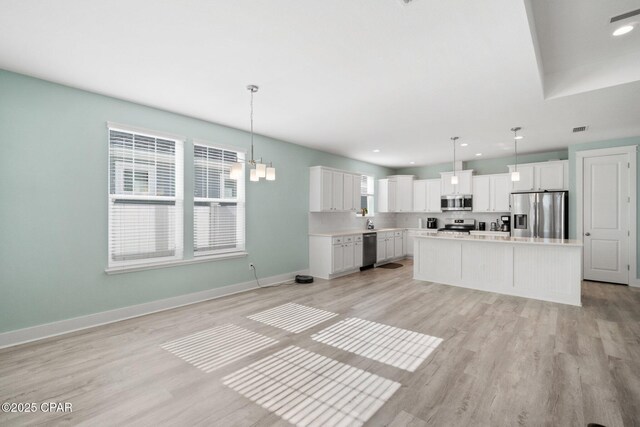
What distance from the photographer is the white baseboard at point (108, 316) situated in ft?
10.1

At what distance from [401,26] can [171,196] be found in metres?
3.66

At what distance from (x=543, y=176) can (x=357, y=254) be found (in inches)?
179

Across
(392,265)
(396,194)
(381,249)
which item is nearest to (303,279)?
(381,249)

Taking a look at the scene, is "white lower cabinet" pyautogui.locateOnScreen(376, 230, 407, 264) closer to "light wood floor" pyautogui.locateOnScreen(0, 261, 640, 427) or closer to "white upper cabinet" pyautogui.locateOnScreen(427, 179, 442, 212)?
"white upper cabinet" pyautogui.locateOnScreen(427, 179, 442, 212)

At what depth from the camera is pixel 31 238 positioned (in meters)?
3.14

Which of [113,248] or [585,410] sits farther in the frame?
[113,248]

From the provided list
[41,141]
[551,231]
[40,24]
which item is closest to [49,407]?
[41,141]

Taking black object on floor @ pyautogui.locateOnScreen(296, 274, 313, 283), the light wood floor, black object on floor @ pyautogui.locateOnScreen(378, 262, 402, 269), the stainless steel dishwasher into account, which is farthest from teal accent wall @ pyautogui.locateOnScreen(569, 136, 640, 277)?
black object on floor @ pyautogui.locateOnScreen(296, 274, 313, 283)

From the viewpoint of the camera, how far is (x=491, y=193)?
7.45 meters

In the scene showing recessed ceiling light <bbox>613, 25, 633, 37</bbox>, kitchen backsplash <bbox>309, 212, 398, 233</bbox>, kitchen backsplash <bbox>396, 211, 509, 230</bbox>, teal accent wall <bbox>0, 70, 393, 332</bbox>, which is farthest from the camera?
kitchen backsplash <bbox>396, 211, 509, 230</bbox>

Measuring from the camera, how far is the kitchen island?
4.35 metres

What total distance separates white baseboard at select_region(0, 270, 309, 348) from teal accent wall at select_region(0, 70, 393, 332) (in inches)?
2.6

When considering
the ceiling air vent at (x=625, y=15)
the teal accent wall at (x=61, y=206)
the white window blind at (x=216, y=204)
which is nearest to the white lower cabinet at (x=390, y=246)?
the white window blind at (x=216, y=204)

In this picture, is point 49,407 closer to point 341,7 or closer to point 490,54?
point 341,7
